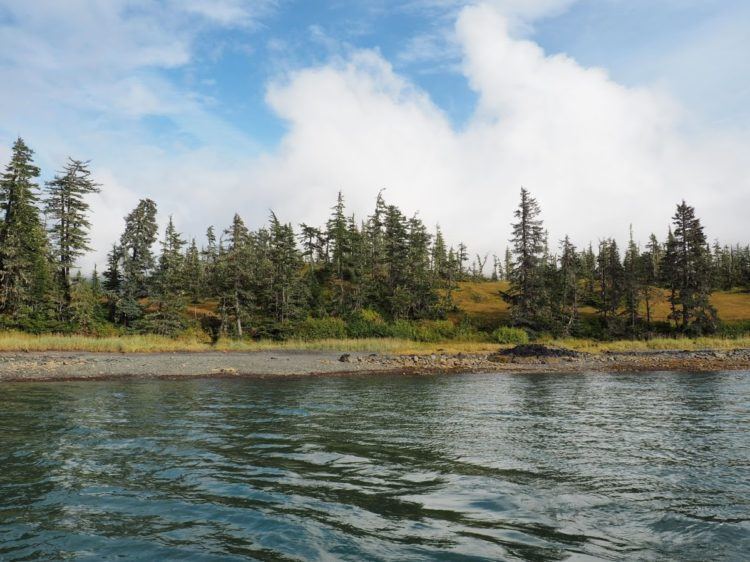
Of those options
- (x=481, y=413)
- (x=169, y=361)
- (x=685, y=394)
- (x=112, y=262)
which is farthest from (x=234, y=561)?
(x=112, y=262)

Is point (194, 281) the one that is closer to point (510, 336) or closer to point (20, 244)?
point (20, 244)

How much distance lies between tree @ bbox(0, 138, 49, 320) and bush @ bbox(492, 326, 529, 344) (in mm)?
51122

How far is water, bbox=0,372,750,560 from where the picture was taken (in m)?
6.38

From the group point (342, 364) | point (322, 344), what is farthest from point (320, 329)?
point (342, 364)

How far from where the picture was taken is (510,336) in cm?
5816

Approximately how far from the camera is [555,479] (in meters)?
9.35

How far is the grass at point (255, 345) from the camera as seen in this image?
133 ft

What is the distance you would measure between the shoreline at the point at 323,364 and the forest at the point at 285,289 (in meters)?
18.2

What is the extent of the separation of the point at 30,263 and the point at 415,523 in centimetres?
6044

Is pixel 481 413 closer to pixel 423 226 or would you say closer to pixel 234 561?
pixel 234 561

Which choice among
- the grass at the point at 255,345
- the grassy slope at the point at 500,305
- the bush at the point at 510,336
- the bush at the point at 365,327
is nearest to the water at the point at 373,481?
the grass at the point at 255,345

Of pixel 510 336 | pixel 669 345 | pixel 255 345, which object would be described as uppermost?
pixel 255 345

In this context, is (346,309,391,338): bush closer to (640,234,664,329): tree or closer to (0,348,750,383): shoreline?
(0,348,750,383): shoreline

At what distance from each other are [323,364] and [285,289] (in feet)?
93.3
